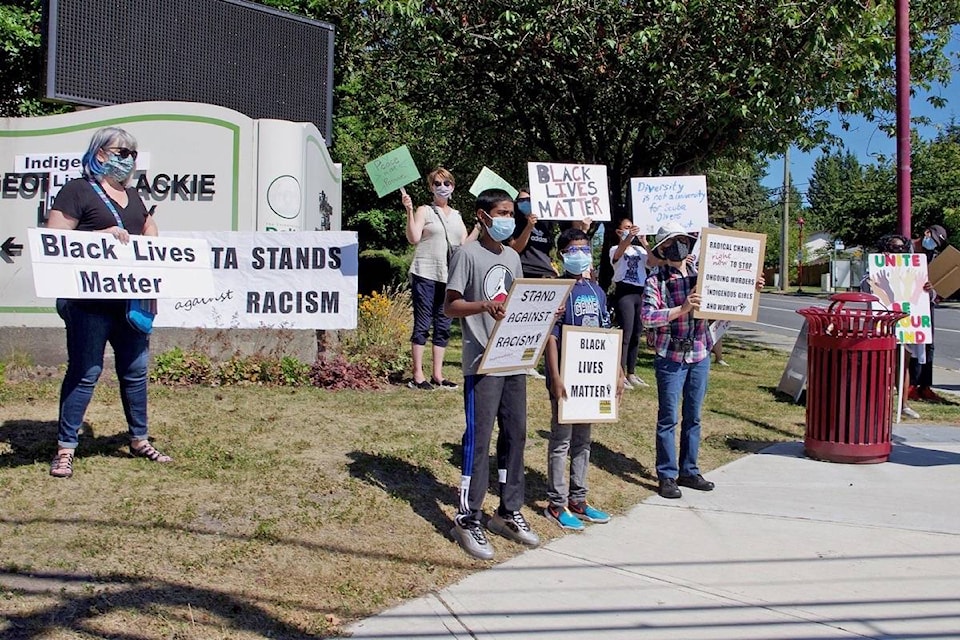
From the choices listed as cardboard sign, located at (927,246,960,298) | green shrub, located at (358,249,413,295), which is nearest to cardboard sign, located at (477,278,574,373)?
cardboard sign, located at (927,246,960,298)

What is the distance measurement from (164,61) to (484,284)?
5919 mm

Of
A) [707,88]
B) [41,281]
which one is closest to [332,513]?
[41,281]

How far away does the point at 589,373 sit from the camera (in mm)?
5289

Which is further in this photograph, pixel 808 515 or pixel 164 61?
pixel 164 61

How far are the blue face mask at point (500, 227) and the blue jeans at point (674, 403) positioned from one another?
1646mm

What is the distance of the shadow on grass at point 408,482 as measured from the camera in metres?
5.14

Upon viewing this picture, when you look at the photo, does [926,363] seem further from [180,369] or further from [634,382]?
[180,369]

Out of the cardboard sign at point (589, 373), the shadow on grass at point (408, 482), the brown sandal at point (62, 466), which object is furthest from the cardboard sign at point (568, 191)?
the brown sandal at point (62, 466)

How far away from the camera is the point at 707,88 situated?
40.0 feet

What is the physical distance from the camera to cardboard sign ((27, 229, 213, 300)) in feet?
15.9

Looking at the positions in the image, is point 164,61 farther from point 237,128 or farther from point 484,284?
point 484,284

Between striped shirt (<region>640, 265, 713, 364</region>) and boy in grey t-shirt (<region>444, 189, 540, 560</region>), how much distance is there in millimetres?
1369

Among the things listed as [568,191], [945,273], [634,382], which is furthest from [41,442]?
[945,273]

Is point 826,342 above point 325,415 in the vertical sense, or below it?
above
